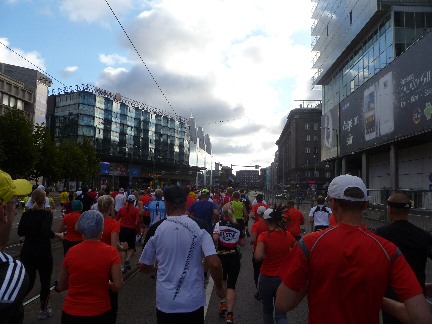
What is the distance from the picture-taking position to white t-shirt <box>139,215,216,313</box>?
346 centimetres

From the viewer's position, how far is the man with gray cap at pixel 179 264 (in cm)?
345

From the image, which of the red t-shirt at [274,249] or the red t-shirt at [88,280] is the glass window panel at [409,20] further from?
the red t-shirt at [88,280]

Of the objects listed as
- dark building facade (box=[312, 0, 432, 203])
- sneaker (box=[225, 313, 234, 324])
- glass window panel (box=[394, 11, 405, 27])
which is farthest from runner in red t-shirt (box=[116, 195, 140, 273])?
glass window panel (box=[394, 11, 405, 27])

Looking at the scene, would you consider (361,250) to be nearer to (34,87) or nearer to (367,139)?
(367,139)

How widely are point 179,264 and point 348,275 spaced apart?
1696 mm

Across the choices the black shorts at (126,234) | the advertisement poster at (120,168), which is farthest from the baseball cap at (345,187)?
the advertisement poster at (120,168)

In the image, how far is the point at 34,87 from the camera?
3278 inches

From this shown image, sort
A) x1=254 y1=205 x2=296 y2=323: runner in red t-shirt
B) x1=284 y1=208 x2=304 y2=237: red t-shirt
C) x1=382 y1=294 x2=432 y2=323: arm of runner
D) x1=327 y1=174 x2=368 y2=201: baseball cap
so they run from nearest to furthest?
1. x1=382 y1=294 x2=432 y2=323: arm of runner
2. x1=327 y1=174 x2=368 y2=201: baseball cap
3. x1=254 y1=205 x2=296 y2=323: runner in red t-shirt
4. x1=284 y1=208 x2=304 y2=237: red t-shirt

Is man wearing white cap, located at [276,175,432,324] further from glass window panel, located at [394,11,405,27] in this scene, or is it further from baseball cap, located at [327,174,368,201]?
glass window panel, located at [394,11,405,27]

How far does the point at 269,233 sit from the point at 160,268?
2.28m

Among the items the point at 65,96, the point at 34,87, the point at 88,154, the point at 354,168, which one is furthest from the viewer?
the point at 65,96

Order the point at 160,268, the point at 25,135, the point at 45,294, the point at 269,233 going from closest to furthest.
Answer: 1. the point at 160,268
2. the point at 269,233
3. the point at 45,294
4. the point at 25,135

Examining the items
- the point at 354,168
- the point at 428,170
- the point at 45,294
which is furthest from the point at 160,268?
the point at 354,168

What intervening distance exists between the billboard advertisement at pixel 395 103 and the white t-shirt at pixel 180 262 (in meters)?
28.3
